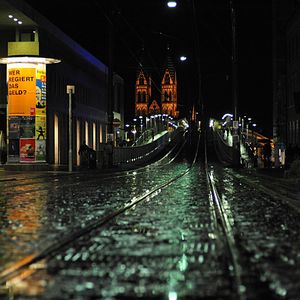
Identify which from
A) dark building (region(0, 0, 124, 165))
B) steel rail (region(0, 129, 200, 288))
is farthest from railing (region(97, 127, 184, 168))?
steel rail (region(0, 129, 200, 288))

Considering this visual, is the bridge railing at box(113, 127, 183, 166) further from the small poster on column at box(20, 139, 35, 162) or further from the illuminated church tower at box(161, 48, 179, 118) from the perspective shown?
the illuminated church tower at box(161, 48, 179, 118)

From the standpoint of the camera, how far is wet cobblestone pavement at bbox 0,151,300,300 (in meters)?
6.24

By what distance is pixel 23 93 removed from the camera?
33969 millimetres

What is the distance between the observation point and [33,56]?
111ft

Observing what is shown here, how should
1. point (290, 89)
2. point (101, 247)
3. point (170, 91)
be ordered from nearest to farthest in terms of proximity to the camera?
point (101, 247) < point (290, 89) < point (170, 91)

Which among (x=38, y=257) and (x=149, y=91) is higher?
(x=149, y=91)

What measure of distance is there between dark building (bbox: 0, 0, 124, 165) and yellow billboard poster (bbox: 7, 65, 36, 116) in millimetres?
400

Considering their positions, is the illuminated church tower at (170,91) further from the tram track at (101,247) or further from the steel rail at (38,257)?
the steel rail at (38,257)

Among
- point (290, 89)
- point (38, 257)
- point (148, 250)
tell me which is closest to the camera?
point (38, 257)

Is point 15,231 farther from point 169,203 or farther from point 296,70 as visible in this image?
point 296,70

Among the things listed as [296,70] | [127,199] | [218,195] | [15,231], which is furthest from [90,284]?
[296,70]

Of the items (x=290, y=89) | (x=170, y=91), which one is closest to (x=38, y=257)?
(x=290, y=89)

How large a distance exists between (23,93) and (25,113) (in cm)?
108

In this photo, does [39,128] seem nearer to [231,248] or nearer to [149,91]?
[231,248]
